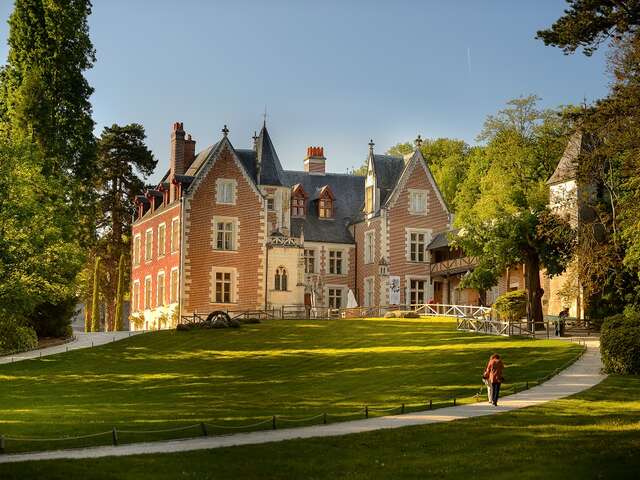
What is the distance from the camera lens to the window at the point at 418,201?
68.1m

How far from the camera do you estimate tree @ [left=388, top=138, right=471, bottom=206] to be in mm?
84625

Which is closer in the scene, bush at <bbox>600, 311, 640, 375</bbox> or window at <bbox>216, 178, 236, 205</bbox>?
bush at <bbox>600, 311, 640, 375</bbox>

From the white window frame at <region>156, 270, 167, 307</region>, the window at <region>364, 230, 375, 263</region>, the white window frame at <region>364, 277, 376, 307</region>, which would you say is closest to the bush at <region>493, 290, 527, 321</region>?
the white window frame at <region>364, 277, 376, 307</region>

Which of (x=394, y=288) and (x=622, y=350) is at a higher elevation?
(x=394, y=288)

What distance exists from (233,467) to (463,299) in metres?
45.1

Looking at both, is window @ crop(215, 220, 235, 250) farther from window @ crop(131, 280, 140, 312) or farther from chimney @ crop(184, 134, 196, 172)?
window @ crop(131, 280, 140, 312)

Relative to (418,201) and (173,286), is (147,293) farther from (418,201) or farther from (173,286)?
(418,201)

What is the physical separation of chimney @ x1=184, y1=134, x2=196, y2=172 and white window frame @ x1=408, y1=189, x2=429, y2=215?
13.9 m

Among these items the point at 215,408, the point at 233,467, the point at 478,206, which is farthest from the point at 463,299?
the point at 233,467

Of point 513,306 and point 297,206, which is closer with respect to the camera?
point 513,306

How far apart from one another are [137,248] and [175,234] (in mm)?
9256

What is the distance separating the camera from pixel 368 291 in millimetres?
69062

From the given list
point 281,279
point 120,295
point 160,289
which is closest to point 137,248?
point 120,295

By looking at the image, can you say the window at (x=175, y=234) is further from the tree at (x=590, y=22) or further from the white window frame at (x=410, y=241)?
the tree at (x=590, y=22)
